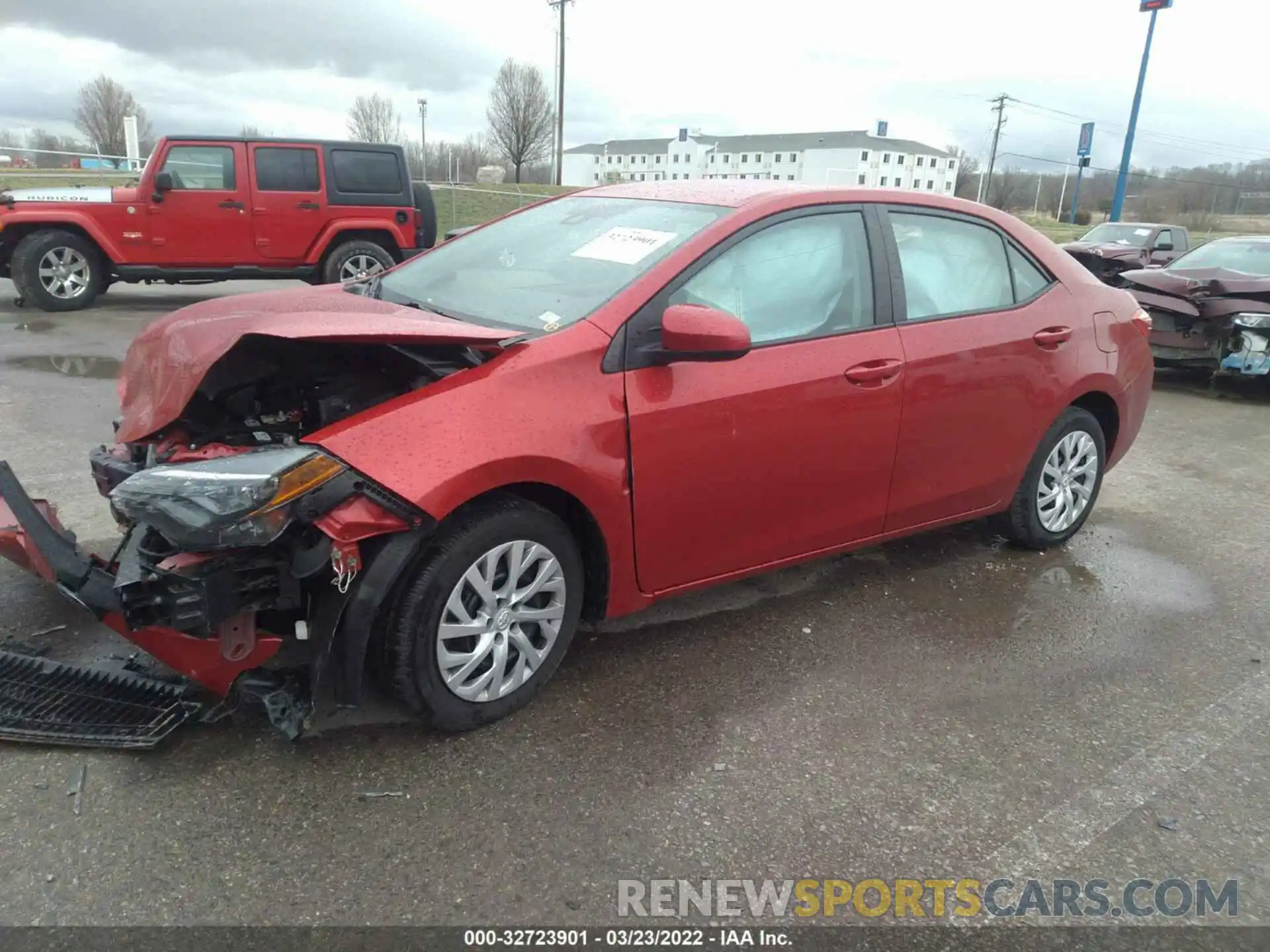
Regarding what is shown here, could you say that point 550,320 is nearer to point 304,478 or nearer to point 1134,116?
point 304,478

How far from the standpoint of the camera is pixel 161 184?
33.3 ft

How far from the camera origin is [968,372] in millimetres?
3787

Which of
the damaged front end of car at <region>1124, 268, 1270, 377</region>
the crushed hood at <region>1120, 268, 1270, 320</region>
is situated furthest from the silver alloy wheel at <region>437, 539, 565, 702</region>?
the crushed hood at <region>1120, 268, 1270, 320</region>

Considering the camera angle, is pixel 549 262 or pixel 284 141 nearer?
pixel 549 262

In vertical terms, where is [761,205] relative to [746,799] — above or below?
above

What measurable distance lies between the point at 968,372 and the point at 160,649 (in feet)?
10.2

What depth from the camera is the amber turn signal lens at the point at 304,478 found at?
7.82 feet

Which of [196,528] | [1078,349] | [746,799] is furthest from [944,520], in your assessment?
[196,528]

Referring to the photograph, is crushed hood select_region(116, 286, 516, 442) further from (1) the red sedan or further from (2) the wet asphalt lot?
(2) the wet asphalt lot

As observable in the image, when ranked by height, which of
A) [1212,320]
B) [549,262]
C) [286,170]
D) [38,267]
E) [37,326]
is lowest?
[37,326]

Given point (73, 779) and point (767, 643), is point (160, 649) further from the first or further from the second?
point (767, 643)

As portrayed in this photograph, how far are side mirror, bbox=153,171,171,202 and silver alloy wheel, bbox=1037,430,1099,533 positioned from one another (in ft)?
31.8

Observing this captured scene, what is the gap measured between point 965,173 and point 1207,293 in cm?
8004

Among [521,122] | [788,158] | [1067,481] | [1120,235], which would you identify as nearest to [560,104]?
[521,122]
